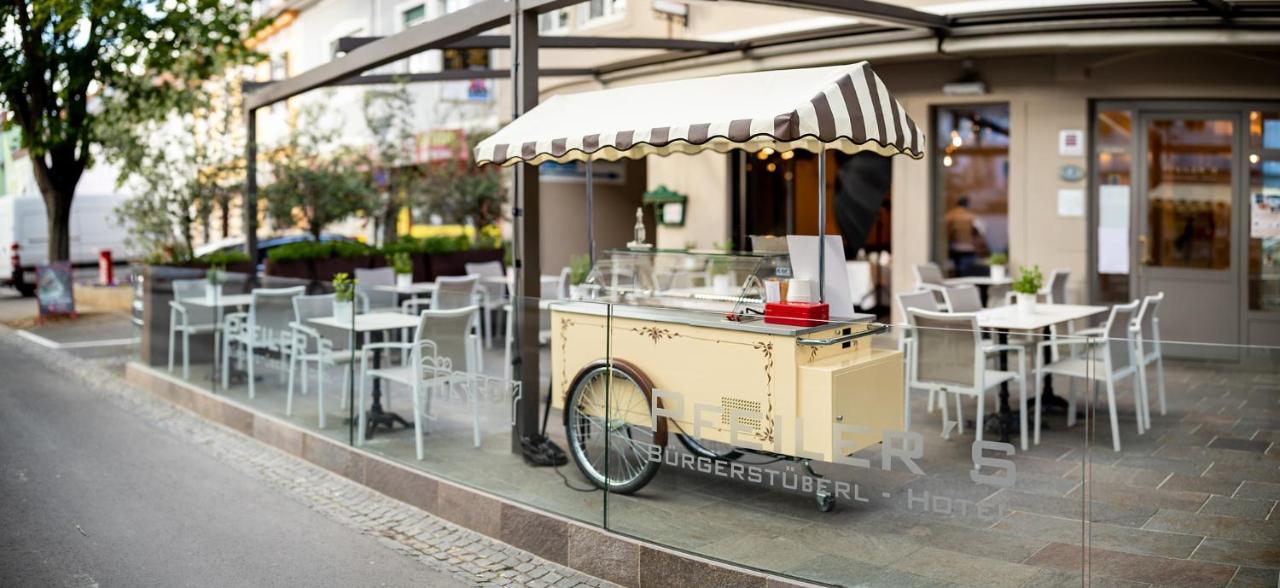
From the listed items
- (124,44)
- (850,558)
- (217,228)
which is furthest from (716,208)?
(217,228)

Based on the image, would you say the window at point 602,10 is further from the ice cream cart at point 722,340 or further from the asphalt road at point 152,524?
the ice cream cart at point 722,340

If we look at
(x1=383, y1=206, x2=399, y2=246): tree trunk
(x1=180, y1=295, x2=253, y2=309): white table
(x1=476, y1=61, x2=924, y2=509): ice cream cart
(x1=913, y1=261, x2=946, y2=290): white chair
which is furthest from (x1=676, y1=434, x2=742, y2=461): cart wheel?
(x1=383, y1=206, x2=399, y2=246): tree trunk

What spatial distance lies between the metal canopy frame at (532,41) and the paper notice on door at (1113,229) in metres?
2.19

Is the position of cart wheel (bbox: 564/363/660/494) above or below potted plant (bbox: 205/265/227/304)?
below

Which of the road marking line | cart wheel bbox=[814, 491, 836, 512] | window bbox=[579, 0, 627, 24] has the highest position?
window bbox=[579, 0, 627, 24]

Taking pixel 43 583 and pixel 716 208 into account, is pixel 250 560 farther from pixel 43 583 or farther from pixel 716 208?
pixel 716 208

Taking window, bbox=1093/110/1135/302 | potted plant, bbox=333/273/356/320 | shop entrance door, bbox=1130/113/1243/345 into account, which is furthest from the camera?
window, bbox=1093/110/1135/302

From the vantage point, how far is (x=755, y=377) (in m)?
5.54

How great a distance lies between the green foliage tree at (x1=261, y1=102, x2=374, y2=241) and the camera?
16.5 metres

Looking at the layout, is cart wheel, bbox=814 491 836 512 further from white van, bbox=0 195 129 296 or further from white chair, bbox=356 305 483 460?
white van, bbox=0 195 129 296

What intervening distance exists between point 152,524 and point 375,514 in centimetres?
122

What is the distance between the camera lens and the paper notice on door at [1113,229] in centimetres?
1182

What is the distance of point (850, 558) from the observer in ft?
16.3

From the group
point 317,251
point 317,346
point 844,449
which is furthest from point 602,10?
point 844,449
